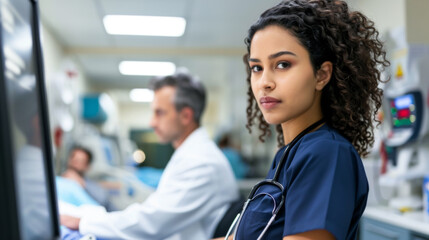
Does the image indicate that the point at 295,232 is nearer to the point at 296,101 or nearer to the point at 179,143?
the point at 296,101

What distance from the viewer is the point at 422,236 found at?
2.11 metres

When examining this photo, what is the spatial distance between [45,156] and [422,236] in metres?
1.93

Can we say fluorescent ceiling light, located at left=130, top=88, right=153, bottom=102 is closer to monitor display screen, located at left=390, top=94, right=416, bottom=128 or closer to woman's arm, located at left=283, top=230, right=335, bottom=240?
monitor display screen, located at left=390, top=94, right=416, bottom=128

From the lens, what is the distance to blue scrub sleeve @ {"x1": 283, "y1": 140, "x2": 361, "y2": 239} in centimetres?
78

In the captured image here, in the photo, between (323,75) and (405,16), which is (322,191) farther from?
(405,16)

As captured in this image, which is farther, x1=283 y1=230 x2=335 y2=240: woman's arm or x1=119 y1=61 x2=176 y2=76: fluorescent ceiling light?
x1=119 y1=61 x2=176 y2=76: fluorescent ceiling light

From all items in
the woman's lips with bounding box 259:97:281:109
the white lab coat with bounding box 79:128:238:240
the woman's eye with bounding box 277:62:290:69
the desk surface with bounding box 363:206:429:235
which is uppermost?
the woman's eye with bounding box 277:62:290:69

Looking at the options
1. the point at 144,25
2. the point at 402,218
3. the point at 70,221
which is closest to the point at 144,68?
the point at 144,25

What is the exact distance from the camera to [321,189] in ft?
2.60

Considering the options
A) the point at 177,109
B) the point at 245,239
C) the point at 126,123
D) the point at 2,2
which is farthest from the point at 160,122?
the point at 126,123

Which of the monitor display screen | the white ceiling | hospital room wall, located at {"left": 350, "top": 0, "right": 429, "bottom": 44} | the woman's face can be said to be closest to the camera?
the woman's face

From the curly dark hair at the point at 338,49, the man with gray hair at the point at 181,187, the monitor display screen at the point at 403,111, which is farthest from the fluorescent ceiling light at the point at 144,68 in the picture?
the curly dark hair at the point at 338,49

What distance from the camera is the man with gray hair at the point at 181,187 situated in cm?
144

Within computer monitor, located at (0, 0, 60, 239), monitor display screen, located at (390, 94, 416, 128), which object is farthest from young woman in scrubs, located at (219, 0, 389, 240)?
monitor display screen, located at (390, 94, 416, 128)
